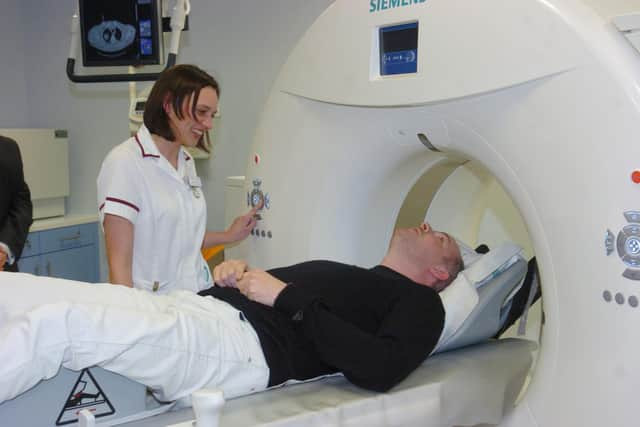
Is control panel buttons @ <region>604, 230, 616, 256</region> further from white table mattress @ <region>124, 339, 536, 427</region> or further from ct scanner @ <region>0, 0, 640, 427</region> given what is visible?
white table mattress @ <region>124, 339, 536, 427</region>

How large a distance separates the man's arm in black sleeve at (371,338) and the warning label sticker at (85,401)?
1.28 feet

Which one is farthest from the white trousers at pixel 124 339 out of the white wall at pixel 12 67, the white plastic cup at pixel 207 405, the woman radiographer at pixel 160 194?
the white wall at pixel 12 67

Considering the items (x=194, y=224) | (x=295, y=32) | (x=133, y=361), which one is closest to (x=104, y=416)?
(x=133, y=361)

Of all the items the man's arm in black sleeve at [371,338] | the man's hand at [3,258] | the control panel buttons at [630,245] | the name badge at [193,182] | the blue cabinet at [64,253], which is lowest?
the blue cabinet at [64,253]

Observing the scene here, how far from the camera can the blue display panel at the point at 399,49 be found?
5.20 feet

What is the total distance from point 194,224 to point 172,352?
2.50 ft

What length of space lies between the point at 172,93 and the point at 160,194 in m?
0.27

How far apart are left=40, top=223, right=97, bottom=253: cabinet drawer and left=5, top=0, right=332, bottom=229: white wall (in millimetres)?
191

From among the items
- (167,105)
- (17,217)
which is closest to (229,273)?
(167,105)

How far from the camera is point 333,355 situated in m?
1.40

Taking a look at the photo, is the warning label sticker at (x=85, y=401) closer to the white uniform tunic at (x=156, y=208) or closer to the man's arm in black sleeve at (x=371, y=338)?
the man's arm in black sleeve at (x=371, y=338)

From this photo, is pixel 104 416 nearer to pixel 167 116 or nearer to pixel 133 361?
pixel 133 361

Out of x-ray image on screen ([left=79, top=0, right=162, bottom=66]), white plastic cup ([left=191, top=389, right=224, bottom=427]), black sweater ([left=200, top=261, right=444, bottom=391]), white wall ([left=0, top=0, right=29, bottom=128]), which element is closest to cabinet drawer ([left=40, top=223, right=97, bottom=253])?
white wall ([left=0, top=0, right=29, bottom=128])

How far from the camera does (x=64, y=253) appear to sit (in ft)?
12.3
